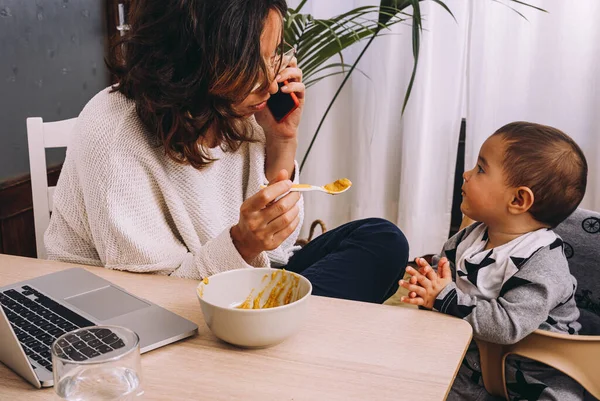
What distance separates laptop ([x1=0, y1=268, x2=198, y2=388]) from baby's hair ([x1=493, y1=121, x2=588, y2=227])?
84cm

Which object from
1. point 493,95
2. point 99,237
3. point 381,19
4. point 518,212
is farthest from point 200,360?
point 493,95

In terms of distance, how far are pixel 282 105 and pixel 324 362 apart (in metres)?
0.85

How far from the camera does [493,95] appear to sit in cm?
254

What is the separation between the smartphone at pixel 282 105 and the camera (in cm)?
151

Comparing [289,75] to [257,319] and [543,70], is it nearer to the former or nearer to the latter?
[257,319]

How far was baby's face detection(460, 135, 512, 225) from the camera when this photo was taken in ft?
4.61

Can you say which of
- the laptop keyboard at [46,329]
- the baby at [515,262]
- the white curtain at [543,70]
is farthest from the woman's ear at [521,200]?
the white curtain at [543,70]

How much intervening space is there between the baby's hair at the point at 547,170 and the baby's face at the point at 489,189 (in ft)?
0.07

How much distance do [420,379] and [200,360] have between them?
10.4 inches

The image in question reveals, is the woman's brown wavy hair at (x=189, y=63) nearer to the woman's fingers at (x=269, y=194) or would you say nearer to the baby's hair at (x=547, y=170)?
the woman's fingers at (x=269, y=194)

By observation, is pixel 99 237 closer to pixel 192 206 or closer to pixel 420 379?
pixel 192 206

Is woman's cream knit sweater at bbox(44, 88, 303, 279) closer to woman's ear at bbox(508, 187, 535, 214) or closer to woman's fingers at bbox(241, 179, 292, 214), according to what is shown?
woman's fingers at bbox(241, 179, 292, 214)

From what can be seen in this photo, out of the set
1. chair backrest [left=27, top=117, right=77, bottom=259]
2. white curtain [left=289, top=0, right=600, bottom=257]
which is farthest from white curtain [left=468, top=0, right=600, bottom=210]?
chair backrest [left=27, top=117, right=77, bottom=259]

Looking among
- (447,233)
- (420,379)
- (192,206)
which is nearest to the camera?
(420,379)
